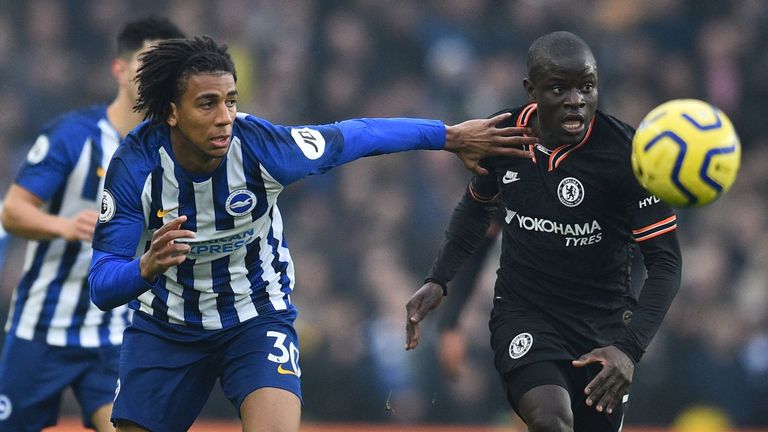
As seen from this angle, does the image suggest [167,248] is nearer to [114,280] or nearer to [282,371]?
[114,280]

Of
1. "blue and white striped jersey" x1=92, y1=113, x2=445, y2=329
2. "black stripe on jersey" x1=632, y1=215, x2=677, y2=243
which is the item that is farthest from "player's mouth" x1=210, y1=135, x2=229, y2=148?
"black stripe on jersey" x1=632, y1=215, x2=677, y2=243

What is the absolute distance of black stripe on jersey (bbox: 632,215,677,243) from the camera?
4945mm

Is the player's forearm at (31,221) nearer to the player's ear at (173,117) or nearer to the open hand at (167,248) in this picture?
the player's ear at (173,117)

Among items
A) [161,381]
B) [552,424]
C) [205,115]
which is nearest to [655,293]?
[552,424]

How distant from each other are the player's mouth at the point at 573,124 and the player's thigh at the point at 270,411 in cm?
153

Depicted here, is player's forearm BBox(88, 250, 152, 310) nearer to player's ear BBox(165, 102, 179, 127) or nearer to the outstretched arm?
player's ear BBox(165, 102, 179, 127)

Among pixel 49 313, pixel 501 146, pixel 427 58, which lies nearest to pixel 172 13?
pixel 427 58

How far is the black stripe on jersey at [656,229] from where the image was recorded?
16.2 feet

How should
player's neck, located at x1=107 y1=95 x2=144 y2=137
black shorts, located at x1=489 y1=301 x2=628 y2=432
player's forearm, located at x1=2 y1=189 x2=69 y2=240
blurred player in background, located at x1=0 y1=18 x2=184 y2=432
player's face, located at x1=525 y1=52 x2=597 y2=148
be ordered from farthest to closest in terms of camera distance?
1. player's neck, located at x1=107 y1=95 x2=144 y2=137
2. blurred player in background, located at x1=0 y1=18 x2=184 y2=432
3. player's forearm, located at x1=2 y1=189 x2=69 y2=240
4. black shorts, located at x1=489 y1=301 x2=628 y2=432
5. player's face, located at x1=525 y1=52 x2=597 y2=148

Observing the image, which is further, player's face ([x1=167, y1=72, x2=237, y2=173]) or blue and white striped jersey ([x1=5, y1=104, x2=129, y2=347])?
blue and white striped jersey ([x1=5, y1=104, x2=129, y2=347])

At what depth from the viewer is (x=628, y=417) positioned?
1003cm

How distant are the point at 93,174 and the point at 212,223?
4.87 feet

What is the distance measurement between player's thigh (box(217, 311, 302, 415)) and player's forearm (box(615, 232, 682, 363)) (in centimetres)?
132

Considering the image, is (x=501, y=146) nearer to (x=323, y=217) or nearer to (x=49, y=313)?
(x=49, y=313)
